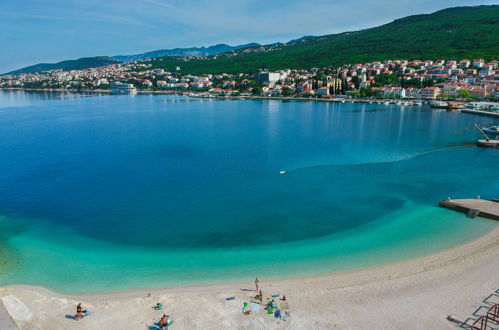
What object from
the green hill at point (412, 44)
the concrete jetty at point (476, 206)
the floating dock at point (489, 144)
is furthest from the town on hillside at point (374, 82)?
the concrete jetty at point (476, 206)

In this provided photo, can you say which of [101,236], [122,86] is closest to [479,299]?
[101,236]

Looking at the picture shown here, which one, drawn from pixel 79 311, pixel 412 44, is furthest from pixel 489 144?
pixel 412 44

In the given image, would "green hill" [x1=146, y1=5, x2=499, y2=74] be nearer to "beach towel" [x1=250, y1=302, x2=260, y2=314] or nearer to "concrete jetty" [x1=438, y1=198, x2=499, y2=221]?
"concrete jetty" [x1=438, y1=198, x2=499, y2=221]

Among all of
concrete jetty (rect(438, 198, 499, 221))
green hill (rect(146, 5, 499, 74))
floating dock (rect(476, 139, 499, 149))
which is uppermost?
green hill (rect(146, 5, 499, 74))

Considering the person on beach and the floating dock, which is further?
the floating dock

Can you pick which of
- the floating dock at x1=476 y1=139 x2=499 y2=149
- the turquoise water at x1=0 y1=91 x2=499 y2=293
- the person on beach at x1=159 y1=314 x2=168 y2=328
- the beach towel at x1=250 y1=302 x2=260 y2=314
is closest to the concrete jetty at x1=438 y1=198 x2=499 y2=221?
the turquoise water at x1=0 y1=91 x2=499 y2=293

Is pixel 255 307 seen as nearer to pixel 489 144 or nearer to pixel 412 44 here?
pixel 489 144
